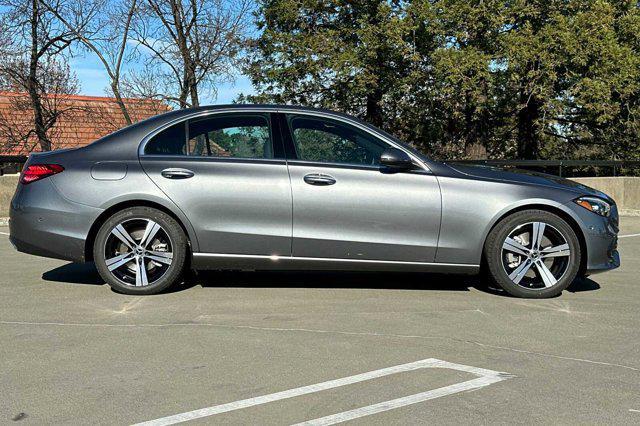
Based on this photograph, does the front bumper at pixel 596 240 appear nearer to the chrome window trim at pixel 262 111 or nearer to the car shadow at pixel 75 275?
the chrome window trim at pixel 262 111

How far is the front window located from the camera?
6438 millimetres

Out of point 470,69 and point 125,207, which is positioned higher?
point 470,69

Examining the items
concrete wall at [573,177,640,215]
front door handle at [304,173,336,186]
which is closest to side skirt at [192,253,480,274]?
front door handle at [304,173,336,186]

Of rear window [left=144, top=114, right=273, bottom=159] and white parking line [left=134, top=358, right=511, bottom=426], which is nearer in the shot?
white parking line [left=134, top=358, right=511, bottom=426]

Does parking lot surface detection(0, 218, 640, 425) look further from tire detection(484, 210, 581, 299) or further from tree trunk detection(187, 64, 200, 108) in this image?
tree trunk detection(187, 64, 200, 108)

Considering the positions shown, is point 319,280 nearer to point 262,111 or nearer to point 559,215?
point 262,111

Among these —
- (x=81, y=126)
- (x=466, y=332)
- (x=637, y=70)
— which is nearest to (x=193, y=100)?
(x=81, y=126)

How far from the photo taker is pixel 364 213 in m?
6.25

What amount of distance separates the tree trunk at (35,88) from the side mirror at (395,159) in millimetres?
21908

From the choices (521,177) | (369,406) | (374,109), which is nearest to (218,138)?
(521,177)

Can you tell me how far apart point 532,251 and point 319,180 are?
6.08 feet

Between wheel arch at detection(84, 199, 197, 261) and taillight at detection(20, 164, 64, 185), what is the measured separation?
0.55 m

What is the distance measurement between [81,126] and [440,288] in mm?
22476

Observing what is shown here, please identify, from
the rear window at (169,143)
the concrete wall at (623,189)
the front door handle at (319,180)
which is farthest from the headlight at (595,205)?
the concrete wall at (623,189)
